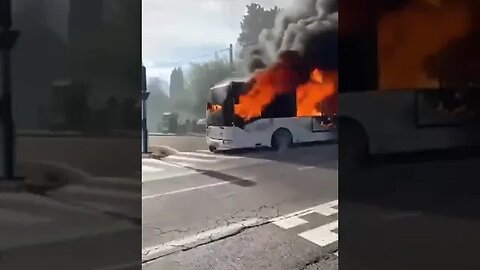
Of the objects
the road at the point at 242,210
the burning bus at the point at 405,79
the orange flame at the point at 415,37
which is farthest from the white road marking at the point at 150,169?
the orange flame at the point at 415,37

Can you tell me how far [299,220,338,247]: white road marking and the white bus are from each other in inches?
14.2

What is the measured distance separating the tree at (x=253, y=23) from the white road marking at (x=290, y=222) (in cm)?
70

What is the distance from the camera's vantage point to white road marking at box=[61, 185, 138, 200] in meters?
1.54

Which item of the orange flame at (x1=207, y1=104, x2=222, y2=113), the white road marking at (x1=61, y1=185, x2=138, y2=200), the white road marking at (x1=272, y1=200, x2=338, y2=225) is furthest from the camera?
the white road marking at (x1=272, y1=200, x2=338, y2=225)

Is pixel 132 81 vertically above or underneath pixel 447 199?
above

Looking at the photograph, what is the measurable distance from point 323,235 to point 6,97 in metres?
1.29

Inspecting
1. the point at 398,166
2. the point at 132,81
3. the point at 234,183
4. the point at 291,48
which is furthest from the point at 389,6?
the point at 132,81

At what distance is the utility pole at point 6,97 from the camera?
1.46 m

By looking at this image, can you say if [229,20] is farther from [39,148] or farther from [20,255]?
[20,255]

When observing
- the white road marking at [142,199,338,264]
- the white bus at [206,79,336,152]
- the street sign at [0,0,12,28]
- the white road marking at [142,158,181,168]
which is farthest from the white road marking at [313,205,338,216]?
the street sign at [0,0,12,28]

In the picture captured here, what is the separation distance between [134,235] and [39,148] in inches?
17.1

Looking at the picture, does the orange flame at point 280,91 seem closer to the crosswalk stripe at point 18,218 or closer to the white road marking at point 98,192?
the white road marking at point 98,192

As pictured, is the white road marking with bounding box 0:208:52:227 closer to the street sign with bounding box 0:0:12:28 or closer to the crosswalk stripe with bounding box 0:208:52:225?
the crosswalk stripe with bounding box 0:208:52:225

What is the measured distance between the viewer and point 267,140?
6.28ft
